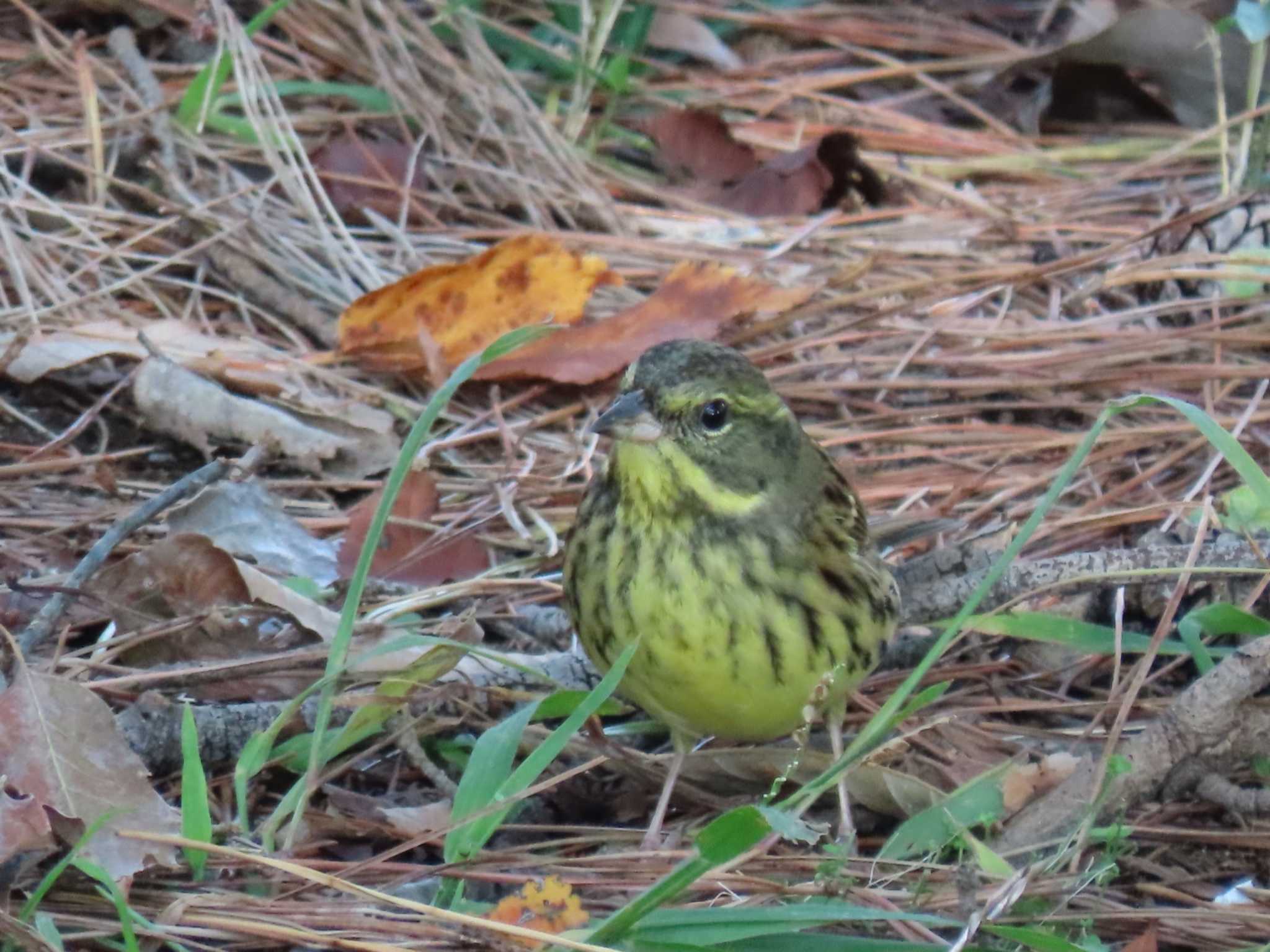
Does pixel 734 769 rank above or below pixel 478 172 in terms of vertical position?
below

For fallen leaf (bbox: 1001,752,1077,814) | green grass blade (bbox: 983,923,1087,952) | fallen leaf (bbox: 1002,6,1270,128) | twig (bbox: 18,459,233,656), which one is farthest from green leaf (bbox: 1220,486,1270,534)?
fallen leaf (bbox: 1002,6,1270,128)

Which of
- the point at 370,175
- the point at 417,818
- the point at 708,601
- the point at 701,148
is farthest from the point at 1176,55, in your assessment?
the point at 417,818

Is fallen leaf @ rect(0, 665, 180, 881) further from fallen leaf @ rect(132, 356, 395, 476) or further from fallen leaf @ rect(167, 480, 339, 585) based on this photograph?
fallen leaf @ rect(132, 356, 395, 476)

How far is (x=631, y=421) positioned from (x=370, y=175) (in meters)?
2.34

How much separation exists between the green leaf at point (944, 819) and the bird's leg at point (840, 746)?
0.36 feet

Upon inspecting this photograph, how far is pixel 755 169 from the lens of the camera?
5430mm

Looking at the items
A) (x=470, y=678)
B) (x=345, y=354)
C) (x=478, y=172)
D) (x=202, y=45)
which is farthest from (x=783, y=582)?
(x=202, y=45)

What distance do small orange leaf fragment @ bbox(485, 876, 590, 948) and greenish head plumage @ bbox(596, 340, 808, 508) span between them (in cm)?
80

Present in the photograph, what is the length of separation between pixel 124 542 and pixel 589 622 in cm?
106

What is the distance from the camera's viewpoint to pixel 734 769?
130 inches

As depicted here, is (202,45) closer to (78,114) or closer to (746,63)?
(78,114)

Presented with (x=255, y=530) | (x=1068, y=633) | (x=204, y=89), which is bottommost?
(x=255, y=530)

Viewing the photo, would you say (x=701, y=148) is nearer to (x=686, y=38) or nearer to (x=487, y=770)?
(x=686, y=38)

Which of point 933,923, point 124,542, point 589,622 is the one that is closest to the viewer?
point 933,923
